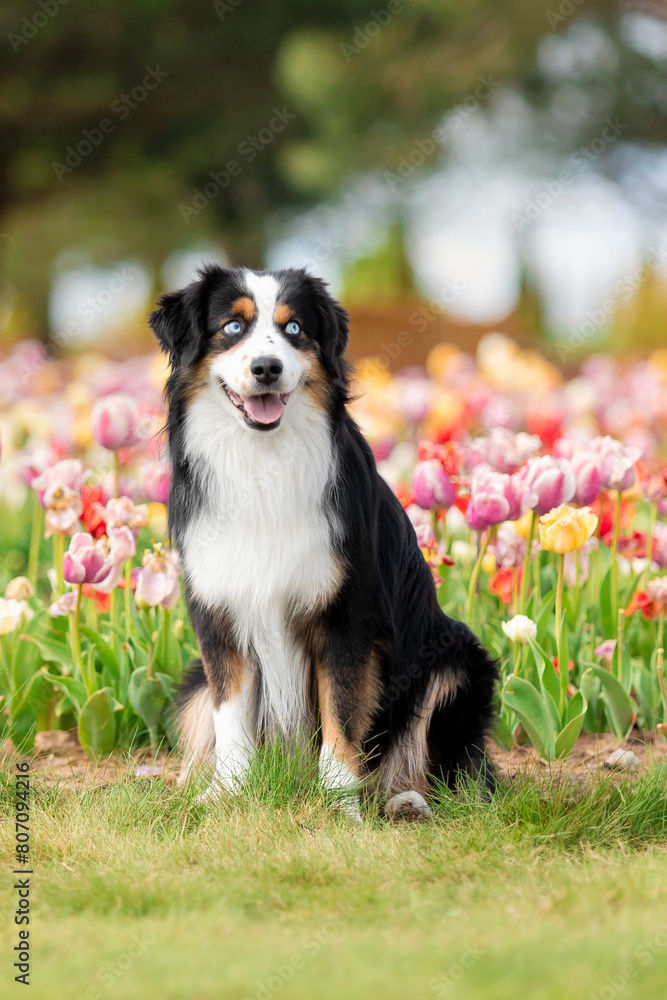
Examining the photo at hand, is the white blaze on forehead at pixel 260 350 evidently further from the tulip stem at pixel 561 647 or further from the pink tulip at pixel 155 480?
the tulip stem at pixel 561 647

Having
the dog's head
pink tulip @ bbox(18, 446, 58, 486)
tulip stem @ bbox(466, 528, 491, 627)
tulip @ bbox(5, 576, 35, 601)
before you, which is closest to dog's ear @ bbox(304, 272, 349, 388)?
the dog's head

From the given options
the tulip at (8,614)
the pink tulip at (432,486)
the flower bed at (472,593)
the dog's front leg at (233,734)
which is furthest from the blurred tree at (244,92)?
the dog's front leg at (233,734)

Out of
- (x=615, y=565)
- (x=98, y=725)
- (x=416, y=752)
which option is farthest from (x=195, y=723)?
(x=615, y=565)

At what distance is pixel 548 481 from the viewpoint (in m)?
3.69

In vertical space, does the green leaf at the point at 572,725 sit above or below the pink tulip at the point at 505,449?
below

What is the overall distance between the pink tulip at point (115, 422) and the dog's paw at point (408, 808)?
1.95 m

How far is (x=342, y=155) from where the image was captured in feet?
38.2

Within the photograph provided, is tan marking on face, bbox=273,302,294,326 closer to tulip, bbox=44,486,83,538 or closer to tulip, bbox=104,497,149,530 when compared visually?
tulip, bbox=104,497,149,530

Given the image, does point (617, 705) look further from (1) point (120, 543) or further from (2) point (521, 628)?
(1) point (120, 543)

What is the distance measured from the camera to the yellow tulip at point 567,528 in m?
3.54

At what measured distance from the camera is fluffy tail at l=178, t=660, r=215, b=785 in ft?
12.0

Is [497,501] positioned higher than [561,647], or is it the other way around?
[497,501]

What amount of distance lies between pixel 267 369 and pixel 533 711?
159 cm

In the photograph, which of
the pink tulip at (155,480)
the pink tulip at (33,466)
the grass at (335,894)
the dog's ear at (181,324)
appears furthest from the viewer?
the pink tulip at (33,466)
